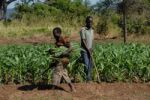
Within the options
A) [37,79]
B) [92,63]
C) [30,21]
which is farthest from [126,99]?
[30,21]

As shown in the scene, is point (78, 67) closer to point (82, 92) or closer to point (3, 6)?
point (82, 92)

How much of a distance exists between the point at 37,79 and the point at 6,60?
0.81 metres

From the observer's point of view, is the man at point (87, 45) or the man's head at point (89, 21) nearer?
the man's head at point (89, 21)

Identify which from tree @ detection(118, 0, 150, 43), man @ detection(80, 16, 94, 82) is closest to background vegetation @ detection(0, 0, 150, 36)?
tree @ detection(118, 0, 150, 43)

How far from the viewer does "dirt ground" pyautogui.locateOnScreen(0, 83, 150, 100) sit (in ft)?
Result: 32.1

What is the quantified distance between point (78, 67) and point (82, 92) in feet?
5.23

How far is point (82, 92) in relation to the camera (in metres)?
10.2

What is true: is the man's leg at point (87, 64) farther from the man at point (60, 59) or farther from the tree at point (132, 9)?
the tree at point (132, 9)

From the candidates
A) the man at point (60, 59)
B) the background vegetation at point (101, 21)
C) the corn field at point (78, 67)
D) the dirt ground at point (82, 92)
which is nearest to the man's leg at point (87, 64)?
the corn field at point (78, 67)

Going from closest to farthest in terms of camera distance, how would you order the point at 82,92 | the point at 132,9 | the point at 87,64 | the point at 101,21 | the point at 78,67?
1. the point at 82,92
2. the point at 87,64
3. the point at 78,67
4. the point at 132,9
5. the point at 101,21

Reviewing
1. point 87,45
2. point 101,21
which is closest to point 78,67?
point 87,45

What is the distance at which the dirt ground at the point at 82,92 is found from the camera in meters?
9.77

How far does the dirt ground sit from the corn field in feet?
2.47

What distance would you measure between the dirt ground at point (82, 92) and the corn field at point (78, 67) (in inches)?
29.7
